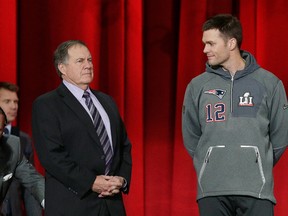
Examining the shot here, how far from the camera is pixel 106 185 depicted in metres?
2.85

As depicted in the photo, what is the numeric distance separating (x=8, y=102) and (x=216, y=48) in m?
1.68

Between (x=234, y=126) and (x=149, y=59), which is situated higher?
(x=149, y=59)

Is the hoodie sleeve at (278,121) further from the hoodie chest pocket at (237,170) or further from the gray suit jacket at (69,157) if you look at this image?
the gray suit jacket at (69,157)

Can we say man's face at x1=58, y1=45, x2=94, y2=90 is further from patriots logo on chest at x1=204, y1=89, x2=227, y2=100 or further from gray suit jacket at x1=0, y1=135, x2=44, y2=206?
patriots logo on chest at x1=204, y1=89, x2=227, y2=100

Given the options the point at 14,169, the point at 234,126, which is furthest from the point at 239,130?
the point at 14,169

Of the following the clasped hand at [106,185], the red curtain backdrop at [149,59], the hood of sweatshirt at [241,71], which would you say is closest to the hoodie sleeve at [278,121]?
the hood of sweatshirt at [241,71]

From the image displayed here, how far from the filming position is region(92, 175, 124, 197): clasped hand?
2.84 meters

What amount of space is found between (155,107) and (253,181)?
2.04m

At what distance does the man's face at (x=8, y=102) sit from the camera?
4.18 meters

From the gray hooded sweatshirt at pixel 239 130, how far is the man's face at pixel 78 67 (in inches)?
19.3

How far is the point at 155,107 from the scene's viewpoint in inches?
190

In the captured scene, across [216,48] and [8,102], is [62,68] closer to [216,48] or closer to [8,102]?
[216,48]

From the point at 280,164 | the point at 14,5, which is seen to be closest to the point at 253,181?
the point at 280,164

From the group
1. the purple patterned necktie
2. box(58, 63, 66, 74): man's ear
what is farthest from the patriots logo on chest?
box(58, 63, 66, 74): man's ear
